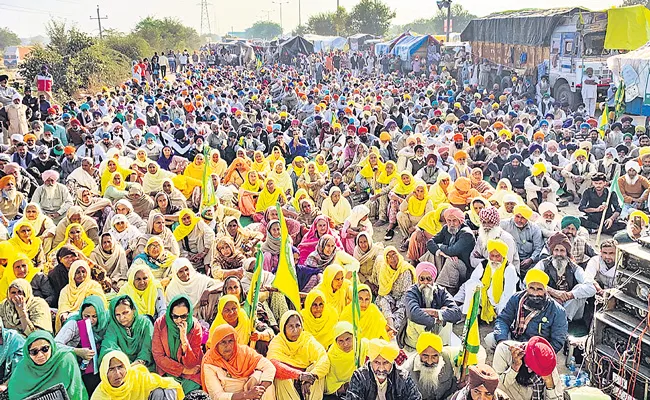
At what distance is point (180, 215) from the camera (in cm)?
625

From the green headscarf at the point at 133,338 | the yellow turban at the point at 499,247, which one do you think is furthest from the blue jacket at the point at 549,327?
the green headscarf at the point at 133,338

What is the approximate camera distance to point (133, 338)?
4.00 metres

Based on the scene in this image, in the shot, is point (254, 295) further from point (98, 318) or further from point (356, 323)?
point (98, 318)

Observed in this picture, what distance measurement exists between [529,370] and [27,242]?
175 inches

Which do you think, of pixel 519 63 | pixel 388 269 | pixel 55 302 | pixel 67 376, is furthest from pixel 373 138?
pixel 519 63

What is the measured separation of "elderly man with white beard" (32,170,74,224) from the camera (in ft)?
24.0

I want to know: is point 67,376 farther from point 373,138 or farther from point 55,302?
point 373,138

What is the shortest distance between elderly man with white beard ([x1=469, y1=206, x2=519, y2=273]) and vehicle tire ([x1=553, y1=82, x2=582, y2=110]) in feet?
31.3

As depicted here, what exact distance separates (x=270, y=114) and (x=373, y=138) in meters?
4.03

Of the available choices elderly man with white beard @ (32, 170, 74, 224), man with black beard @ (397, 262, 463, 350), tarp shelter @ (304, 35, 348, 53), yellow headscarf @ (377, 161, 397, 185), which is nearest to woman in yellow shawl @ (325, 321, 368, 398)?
man with black beard @ (397, 262, 463, 350)

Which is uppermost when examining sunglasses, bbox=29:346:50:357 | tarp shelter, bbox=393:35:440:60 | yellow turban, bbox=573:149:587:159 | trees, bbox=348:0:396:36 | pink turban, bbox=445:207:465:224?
trees, bbox=348:0:396:36

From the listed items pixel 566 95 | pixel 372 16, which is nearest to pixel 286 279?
pixel 566 95

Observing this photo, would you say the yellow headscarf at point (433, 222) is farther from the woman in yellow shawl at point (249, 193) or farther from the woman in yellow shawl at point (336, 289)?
the woman in yellow shawl at point (249, 193)

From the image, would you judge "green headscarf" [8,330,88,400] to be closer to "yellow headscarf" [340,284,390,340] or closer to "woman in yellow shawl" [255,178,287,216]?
"yellow headscarf" [340,284,390,340]
